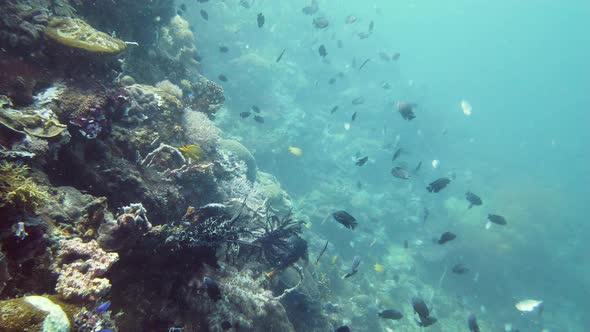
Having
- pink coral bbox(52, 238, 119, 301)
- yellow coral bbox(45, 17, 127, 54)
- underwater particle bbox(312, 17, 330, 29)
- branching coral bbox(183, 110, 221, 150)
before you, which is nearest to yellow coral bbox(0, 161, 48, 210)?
pink coral bbox(52, 238, 119, 301)

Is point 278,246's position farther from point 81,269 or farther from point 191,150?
point 81,269

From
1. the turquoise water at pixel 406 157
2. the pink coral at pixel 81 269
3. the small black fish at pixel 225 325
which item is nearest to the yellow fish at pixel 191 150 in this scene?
the pink coral at pixel 81 269

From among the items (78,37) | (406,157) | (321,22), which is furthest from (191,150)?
(406,157)

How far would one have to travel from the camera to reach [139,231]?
3344mm

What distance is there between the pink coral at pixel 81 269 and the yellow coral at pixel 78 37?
9.89 feet

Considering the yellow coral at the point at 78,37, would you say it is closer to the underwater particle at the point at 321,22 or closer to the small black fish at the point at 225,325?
the small black fish at the point at 225,325

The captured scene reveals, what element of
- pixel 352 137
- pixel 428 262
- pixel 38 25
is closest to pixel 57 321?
pixel 38 25

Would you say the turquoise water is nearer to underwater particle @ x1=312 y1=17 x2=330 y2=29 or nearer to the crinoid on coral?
underwater particle @ x1=312 y1=17 x2=330 y2=29

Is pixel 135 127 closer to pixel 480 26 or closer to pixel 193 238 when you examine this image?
pixel 193 238

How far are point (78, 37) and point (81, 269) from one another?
3573mm

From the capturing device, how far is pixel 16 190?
262cm

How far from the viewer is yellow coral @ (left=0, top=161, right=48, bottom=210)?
2.58 metres

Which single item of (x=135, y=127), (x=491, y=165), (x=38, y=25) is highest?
(x=38, y=25)

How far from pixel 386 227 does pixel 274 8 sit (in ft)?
88.1
